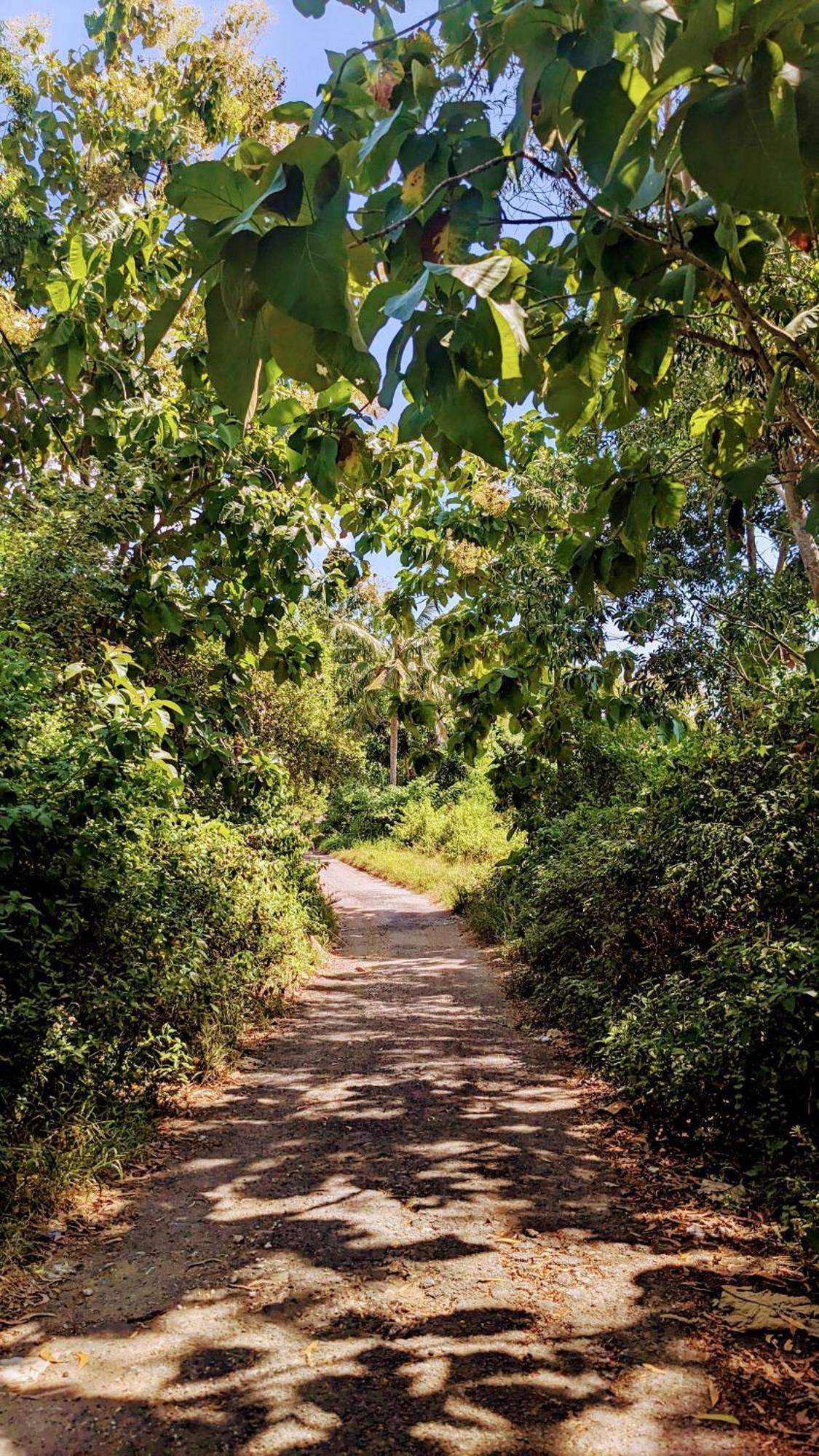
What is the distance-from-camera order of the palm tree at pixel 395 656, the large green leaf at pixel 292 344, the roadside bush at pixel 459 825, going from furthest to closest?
the palm tree at pixel 395 656, the roadside bush at pixel 459 825, the large green leaf at pixel 292 344

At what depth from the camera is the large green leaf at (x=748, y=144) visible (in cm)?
83

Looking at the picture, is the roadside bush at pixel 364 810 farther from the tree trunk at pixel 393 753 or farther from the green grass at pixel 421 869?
the green grass at pixel 421 869

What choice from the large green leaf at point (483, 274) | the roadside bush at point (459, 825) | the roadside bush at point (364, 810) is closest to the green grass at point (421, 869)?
the roadside bush at point (459, 825)

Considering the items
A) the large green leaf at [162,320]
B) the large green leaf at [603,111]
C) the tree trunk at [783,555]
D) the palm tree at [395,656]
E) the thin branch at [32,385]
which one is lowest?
the large green leaf at [162,320]

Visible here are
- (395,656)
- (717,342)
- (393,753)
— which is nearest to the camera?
(717,342)

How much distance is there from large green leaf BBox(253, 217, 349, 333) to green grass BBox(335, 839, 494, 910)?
14808 mm

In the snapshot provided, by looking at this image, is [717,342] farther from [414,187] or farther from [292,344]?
[292,344]

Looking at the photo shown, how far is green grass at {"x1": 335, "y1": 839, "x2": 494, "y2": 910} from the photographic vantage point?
683 inches

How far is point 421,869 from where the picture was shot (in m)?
22.3

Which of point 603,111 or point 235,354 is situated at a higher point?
point 603,111

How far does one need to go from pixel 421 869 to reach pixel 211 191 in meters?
Result: 21.7

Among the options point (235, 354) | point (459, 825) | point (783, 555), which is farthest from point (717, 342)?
point (459, 825)

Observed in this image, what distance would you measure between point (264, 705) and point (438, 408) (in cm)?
1430

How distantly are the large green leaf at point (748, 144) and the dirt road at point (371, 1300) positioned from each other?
2.80m
